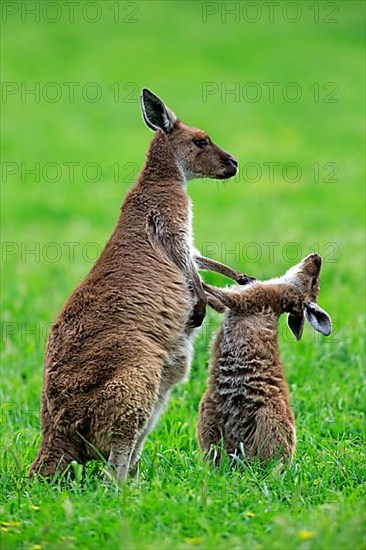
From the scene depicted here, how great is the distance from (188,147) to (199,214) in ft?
32.3

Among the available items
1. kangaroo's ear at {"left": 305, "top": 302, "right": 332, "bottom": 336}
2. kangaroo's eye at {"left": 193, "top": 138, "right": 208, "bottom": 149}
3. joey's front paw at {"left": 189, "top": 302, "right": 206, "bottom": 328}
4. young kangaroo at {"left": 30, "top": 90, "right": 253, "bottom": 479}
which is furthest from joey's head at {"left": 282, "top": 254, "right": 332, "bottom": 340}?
kangaroo's eye at {"left": 193, "top": 138, "right": 208, "bottom": 149}

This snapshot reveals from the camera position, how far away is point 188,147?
6496mm

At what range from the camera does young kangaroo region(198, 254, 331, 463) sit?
5875mm

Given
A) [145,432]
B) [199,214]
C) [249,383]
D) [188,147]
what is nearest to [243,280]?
[249,383]

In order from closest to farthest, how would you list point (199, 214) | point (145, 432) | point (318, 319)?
point (145, 432) → point (318, 319) → point (199, 214)

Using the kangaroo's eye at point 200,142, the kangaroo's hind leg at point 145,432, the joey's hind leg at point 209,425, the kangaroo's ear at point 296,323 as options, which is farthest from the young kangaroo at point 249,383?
the kangaroo's eye at point 200,142

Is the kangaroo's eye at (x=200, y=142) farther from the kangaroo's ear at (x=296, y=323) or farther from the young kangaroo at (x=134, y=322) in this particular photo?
the kangaroo's ear at (x=296, y=323)

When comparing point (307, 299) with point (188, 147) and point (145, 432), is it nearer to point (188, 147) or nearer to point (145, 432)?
point (188, 147)

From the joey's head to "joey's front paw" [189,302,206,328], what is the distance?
746 mm

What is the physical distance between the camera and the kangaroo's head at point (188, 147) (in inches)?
254

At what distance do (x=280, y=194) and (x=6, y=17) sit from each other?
17.9m

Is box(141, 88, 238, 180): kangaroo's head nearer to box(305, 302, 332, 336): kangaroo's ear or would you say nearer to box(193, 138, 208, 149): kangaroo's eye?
box(193, 138, 208, 149): kangaroo's eye

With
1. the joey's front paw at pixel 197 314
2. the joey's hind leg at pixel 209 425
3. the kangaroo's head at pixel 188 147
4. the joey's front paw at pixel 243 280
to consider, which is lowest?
the joey's hind leg at pixel 209 425

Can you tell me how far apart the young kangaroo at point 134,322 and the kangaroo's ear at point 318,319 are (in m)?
0.46
